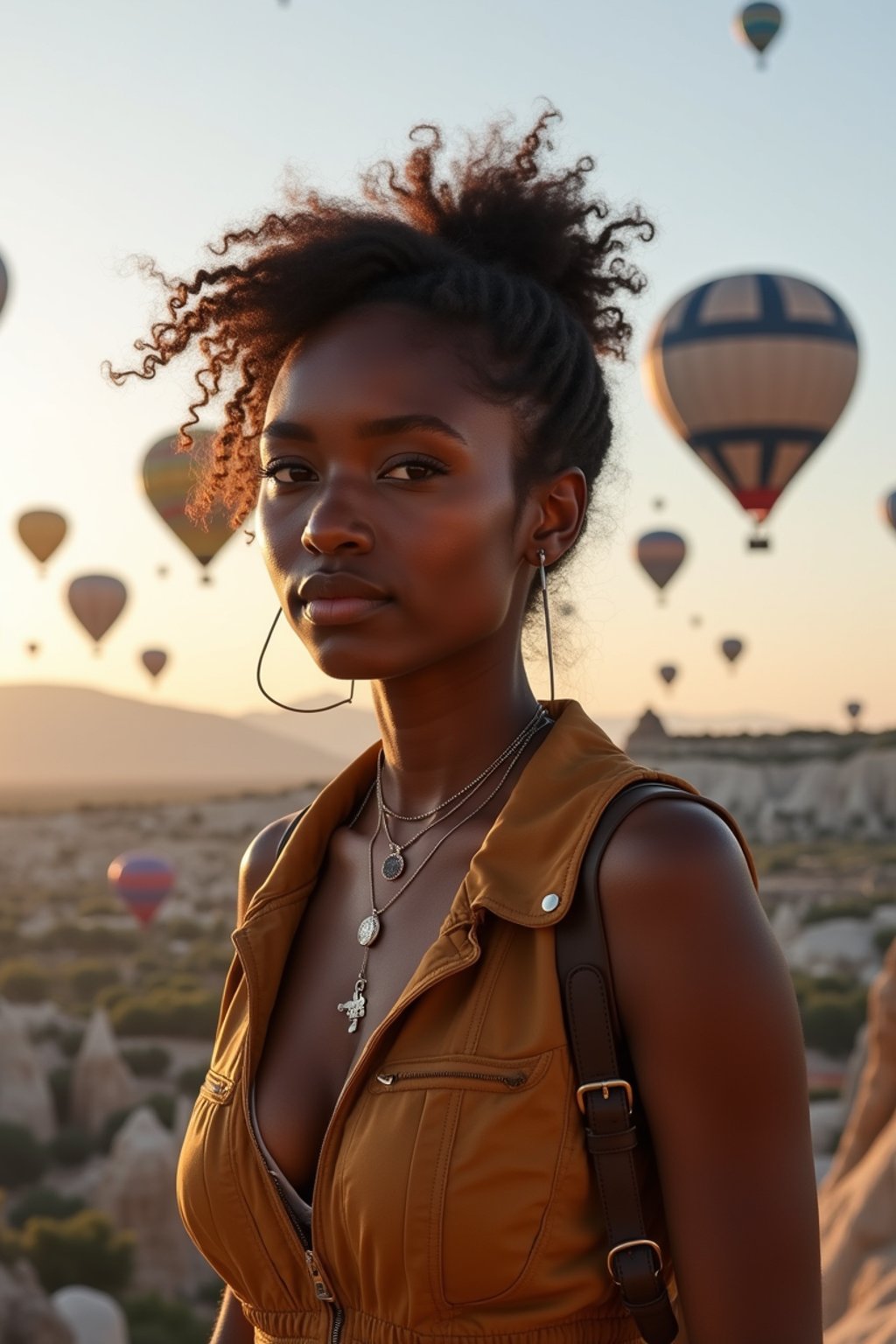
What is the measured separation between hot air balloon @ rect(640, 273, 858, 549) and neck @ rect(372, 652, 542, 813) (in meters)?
26.0

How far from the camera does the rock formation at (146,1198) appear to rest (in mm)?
25328

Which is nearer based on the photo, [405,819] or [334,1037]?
[334,1037]

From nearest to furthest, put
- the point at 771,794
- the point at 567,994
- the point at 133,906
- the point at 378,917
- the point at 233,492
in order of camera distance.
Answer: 1. the point at 567,994
2. the point at 378,917
3. the point at 233,492
4. the point at 133,906
5. the point at 771,794

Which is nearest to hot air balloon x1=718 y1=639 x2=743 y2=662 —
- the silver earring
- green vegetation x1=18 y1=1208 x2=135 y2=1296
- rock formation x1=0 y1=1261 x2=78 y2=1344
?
green vegetation x1=18 y1=1208 x2=135 y2=1296

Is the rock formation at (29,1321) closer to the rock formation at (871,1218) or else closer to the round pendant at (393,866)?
the rock formation at (871,1218)

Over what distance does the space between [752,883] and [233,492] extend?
3.55ft

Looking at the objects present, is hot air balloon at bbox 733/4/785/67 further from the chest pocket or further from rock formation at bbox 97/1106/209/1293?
the chest pocket

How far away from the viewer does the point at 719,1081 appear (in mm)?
1743

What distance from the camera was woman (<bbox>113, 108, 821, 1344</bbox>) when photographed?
1762 mm

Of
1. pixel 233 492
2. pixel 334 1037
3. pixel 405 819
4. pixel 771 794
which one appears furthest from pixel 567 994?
pixel 771 794

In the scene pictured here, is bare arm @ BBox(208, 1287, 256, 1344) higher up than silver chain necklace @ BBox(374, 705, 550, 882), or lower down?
lower down

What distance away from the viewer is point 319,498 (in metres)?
2.00

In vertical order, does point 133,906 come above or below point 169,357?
below

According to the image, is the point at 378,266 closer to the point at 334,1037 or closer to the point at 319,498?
the point at 319,498
